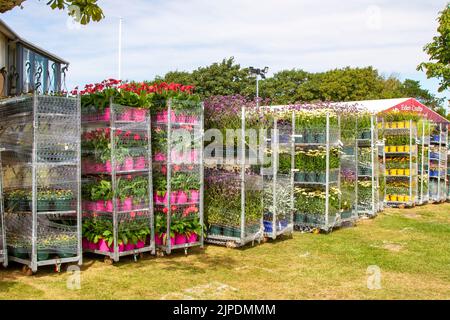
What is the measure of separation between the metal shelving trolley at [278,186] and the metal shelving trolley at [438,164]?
26.2 feet

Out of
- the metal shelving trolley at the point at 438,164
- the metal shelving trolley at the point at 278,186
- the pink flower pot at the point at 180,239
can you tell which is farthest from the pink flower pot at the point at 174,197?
the metal shelving trolley at the point at 438,164

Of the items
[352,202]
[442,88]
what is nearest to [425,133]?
[442,88]

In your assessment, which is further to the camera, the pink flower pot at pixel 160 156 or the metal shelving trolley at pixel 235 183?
the metal shelving trolley at pixel 235 183

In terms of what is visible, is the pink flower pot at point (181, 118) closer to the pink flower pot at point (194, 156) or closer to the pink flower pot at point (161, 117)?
the pink flower pot at point (161, 117)

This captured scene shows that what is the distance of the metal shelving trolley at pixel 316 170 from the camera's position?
33.5 feet

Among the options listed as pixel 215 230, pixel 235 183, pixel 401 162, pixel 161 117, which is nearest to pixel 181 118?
pixel 161 117

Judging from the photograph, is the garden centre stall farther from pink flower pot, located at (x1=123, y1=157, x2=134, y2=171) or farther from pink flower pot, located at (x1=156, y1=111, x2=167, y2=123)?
pink flower pot, located at (x1=123, y1=157, x2=134, y2=171)

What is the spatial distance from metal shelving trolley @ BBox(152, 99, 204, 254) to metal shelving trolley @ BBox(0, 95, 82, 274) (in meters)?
1.39

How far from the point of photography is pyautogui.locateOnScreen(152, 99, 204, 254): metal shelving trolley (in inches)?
299

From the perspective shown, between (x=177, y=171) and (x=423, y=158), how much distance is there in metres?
10.2

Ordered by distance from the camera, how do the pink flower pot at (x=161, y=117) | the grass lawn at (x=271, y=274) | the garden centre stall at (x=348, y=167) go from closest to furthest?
1. the grass lawn at (x=271, y=274)
2. the pink flower pot at (x=161, y=117)
3. the garden centre stall at (x=348, y=167)

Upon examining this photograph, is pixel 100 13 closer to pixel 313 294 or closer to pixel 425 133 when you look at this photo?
pixel 313 294

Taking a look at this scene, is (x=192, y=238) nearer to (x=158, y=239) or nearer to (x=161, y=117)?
(x=158, y=239)

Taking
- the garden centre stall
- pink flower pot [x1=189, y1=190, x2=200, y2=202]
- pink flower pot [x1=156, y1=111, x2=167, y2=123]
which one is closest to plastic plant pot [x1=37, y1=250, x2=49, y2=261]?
pink flower pot [x1=189, y1=190, x2=200, y2=202]
